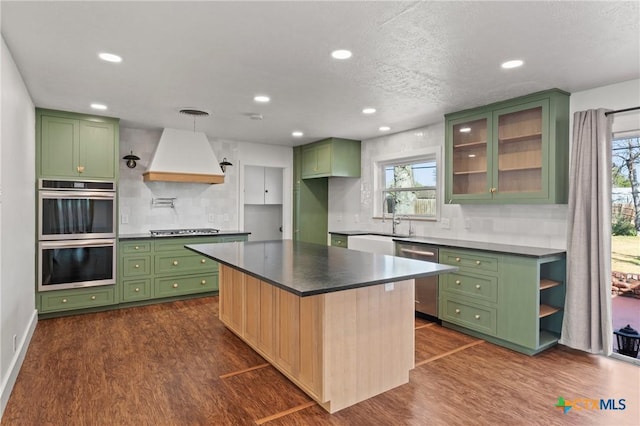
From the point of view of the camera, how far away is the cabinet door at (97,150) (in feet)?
14.0

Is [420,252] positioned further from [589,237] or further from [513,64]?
[513,64]

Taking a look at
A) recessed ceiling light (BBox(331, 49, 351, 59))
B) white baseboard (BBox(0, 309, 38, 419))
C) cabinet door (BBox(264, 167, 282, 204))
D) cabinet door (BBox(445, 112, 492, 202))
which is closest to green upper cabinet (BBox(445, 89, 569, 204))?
cabinet door (BBox(445, 112, 492, 202))

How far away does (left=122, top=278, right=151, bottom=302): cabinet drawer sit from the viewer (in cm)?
455

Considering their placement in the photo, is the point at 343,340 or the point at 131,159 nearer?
the point at 343,340

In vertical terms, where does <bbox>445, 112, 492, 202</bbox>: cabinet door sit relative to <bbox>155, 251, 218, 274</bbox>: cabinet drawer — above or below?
above

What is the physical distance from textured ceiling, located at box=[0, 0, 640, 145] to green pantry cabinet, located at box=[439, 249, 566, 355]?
159cm

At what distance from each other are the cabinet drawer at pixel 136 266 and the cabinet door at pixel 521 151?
422cm

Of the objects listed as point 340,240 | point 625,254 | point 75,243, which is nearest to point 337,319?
point 625,254

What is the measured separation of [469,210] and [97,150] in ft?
14.7

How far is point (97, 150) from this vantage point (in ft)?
14.3

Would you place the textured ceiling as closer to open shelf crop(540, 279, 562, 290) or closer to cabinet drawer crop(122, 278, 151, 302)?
open shelf crop(540, 279, 562, 290)

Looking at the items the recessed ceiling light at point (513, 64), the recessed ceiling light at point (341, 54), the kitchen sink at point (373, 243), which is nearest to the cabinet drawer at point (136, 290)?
the kitchen sink at point (373, 243)

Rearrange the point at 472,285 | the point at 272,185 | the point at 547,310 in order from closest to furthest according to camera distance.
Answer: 1. the point at 547,310
2. the point at 472,285
3. the point at 272,185

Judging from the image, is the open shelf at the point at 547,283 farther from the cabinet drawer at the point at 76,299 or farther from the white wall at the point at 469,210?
the cabinet drawer at the point at 76,299
